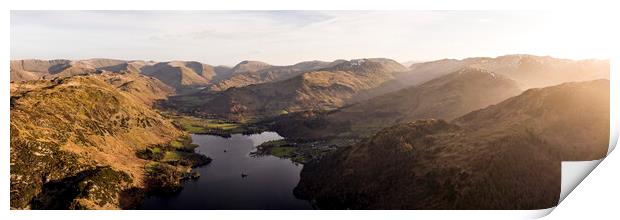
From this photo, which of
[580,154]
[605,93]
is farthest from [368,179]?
[605,93]

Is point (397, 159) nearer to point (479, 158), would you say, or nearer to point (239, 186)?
point (479, 158)

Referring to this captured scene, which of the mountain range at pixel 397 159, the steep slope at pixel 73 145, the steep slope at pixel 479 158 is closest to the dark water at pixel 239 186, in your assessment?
the mountain range at pixel 397 159

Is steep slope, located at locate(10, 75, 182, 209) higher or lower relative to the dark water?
higher

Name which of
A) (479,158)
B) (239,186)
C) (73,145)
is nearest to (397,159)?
(479,158)

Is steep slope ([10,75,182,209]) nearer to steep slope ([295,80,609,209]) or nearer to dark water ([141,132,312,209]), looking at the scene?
dark water ([141,132,312,209])

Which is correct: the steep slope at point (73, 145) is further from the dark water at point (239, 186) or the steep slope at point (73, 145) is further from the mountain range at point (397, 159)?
the dark water at point (239, 186)

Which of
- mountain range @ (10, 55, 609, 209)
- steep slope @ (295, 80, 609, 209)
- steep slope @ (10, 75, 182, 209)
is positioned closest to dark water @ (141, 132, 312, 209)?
mountain range @ (10, 55, 609, 209)
